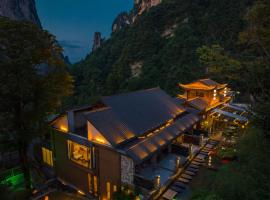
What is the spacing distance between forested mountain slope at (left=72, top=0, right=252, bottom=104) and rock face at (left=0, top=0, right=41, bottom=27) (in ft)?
86.0

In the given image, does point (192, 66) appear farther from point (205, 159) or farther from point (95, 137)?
point (95, 137)

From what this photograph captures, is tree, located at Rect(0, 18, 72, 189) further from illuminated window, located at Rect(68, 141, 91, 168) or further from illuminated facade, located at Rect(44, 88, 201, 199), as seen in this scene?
illuminated window, located at Rect(68, 141, 91, 168)

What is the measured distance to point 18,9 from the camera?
184 feet

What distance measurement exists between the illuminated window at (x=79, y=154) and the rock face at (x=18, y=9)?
49.7 m

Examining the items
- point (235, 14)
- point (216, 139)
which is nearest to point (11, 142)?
point (216, 139)

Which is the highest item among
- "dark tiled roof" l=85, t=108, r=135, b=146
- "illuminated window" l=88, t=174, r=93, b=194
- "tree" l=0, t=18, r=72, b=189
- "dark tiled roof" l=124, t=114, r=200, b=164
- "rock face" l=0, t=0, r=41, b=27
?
Answer: "rock face" l=0, t=0, r=41, b=27

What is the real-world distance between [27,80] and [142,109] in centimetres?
1042

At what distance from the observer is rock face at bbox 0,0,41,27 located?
50781mm

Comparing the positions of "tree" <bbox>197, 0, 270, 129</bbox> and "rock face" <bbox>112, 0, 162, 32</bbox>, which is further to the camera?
"rock face" <bbox>112, 0, 162, 32</bbox>

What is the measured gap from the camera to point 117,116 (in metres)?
15.8

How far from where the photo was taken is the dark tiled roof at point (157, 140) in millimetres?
13367

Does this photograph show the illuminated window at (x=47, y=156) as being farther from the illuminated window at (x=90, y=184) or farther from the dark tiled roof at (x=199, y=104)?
the dark tiled roof at (x=199, y=104)

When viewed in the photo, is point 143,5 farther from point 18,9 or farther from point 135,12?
point 18,9

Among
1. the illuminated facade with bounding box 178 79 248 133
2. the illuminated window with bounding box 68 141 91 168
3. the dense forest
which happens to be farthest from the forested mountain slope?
the illuminated window with bounding box 68 141 91 168
